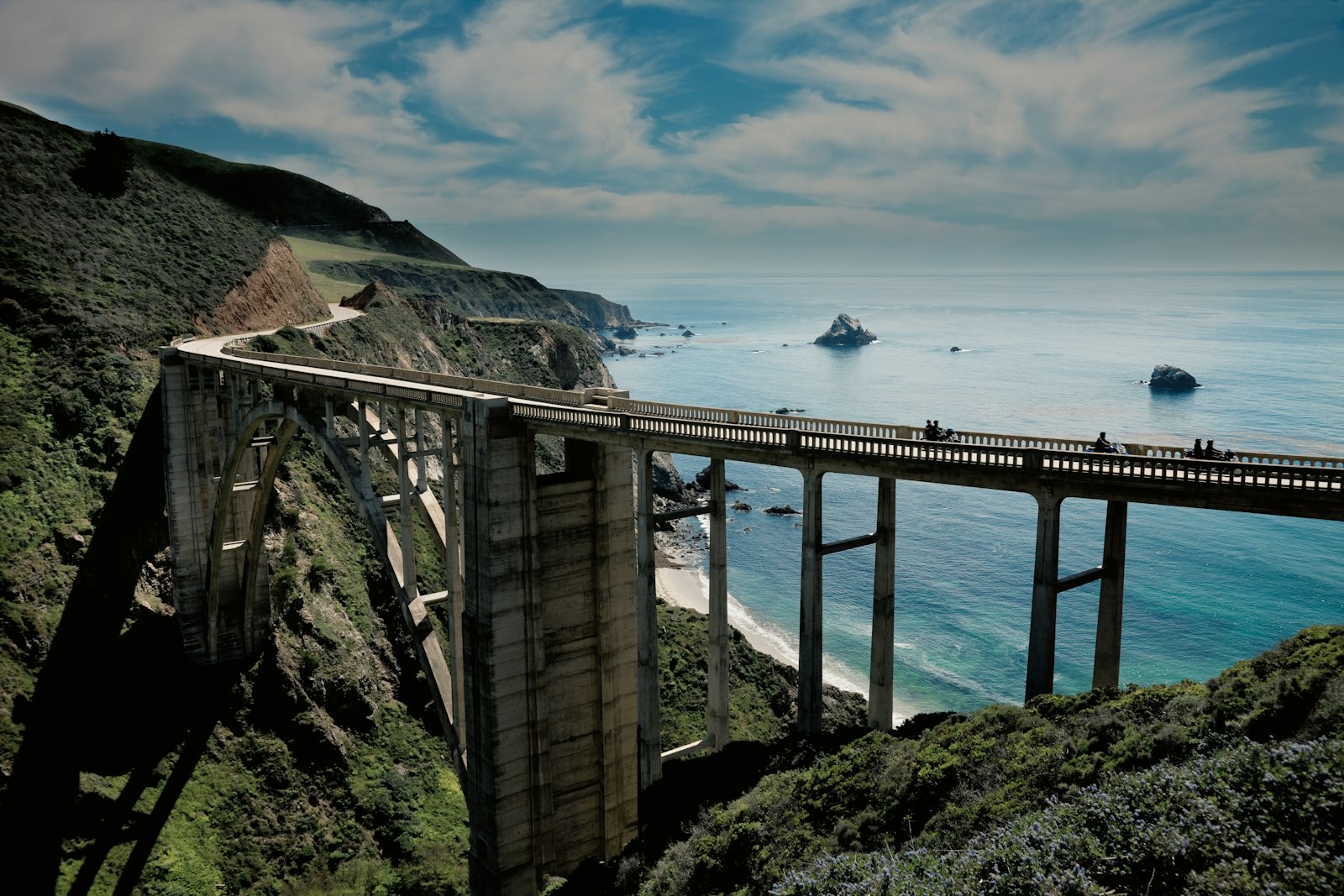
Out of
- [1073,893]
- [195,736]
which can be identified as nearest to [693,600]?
[195,736]

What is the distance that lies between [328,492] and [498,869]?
1063 inches

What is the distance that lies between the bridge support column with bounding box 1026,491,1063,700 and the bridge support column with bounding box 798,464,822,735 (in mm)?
4196

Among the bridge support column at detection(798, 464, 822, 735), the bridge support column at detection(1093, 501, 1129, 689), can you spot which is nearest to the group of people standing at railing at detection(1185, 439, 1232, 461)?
the bridge support column at detection(1093, 501, 1129, 689)

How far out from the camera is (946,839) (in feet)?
44.0

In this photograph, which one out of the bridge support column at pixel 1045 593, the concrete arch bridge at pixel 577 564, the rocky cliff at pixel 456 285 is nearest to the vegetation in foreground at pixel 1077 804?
the bridge support column at pixel 1045 593

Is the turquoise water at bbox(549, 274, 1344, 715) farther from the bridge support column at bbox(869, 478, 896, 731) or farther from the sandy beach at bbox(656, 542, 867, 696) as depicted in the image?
the bridge support column at bbox(869, 478, 896, 731)

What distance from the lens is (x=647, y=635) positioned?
834 inches

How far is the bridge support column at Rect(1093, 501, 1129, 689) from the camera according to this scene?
1518 centimetres

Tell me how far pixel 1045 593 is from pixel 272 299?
61713 millimetres

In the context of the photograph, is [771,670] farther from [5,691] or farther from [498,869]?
[5,691]

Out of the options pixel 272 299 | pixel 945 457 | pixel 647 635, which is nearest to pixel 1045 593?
pixel 945 457

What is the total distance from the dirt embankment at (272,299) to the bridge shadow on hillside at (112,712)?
62.7 feet

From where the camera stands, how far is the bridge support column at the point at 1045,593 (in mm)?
14852

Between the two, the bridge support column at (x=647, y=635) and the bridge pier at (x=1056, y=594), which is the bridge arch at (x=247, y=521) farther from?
the bridge pier at (x=1056, y=594)
